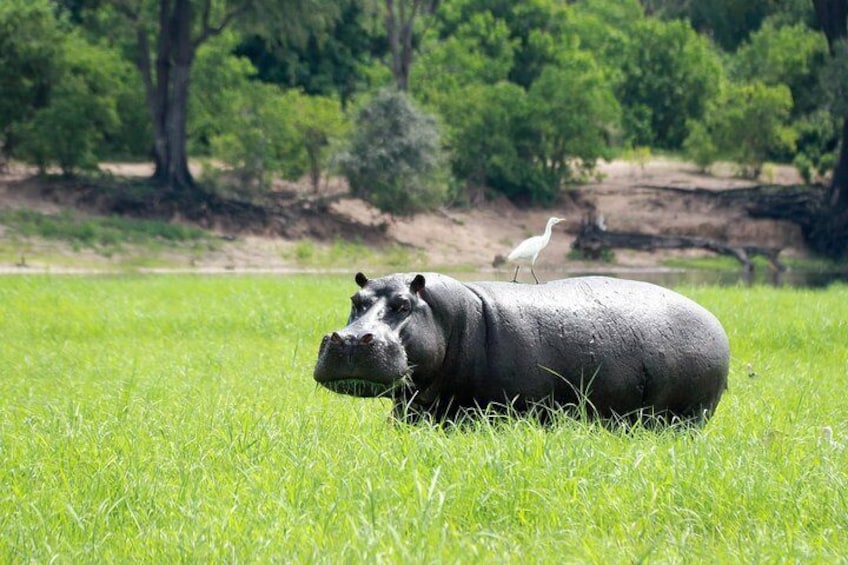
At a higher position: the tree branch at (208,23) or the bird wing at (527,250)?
the tree branch at (208,23)

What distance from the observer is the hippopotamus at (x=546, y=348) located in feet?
19.9

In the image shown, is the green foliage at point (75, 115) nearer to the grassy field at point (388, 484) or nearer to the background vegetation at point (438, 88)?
the background vegetation at point (438, 88)

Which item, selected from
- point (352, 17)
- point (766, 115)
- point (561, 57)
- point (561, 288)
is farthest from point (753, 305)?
point (352, 17)

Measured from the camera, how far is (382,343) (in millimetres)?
5656

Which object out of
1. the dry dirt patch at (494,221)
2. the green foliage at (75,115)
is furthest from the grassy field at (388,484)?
the green foliage at (75,115)

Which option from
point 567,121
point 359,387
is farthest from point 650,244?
point 359,387

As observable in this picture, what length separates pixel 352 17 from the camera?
1642 inches

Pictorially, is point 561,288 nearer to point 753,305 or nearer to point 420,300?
point 420,300

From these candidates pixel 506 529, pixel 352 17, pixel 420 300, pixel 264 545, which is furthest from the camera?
pixel 352 17

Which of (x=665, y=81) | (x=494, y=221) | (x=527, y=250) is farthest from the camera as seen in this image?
(x=665, y=81)

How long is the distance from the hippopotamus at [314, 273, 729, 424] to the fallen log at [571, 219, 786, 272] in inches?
976

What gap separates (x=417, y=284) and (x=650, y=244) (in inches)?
1070

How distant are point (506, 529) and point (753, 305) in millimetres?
10844

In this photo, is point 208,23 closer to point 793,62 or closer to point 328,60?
point 328,60
